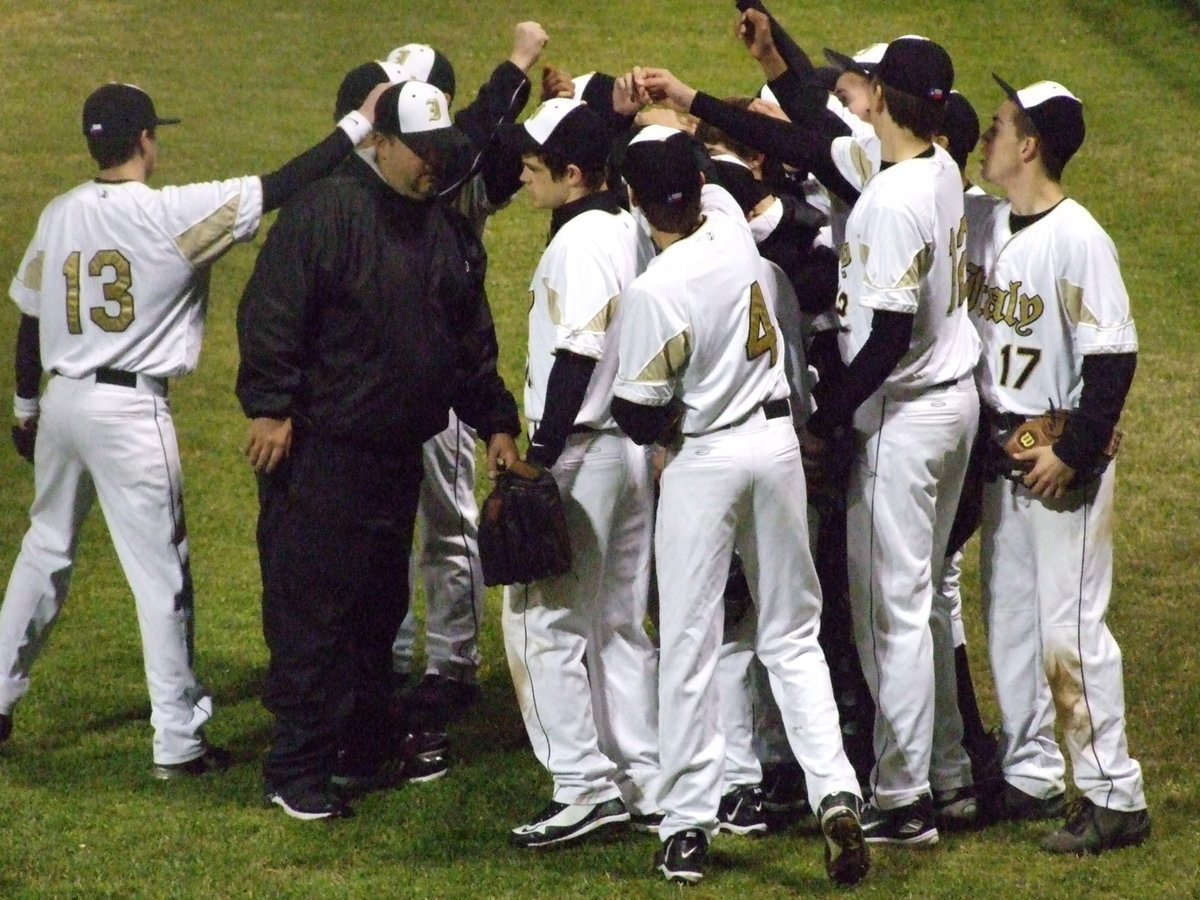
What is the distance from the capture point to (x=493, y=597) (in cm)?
707

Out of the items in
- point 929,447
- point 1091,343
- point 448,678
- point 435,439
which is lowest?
point 448,678

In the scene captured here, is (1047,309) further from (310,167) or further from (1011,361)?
(310,167)

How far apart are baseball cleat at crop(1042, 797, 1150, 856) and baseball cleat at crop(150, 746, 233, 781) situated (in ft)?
8.08

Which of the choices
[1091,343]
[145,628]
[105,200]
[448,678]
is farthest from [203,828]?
[1091,343]

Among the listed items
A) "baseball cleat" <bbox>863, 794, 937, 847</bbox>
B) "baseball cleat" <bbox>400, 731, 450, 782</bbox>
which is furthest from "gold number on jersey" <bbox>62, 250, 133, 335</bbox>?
"baseball cleat" <bbox>863, 794, 937, 847</bbox>

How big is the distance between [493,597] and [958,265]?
322cm

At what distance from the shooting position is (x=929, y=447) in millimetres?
4395

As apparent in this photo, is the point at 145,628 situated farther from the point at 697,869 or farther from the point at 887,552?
the point at 887,552

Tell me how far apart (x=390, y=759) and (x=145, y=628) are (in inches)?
33.3

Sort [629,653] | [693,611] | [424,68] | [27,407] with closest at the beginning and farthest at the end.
→ [693,611] < [629,653] < [27,407] < [424,68]

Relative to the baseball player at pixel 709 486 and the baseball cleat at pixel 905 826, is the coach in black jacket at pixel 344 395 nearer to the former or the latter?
the baseball player at pixel 709 486

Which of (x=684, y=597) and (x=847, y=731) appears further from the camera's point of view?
(x=847, y=731)

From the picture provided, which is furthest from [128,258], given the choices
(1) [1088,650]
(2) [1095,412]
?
(1) [1088,650]

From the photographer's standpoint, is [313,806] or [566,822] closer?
[566,822]
